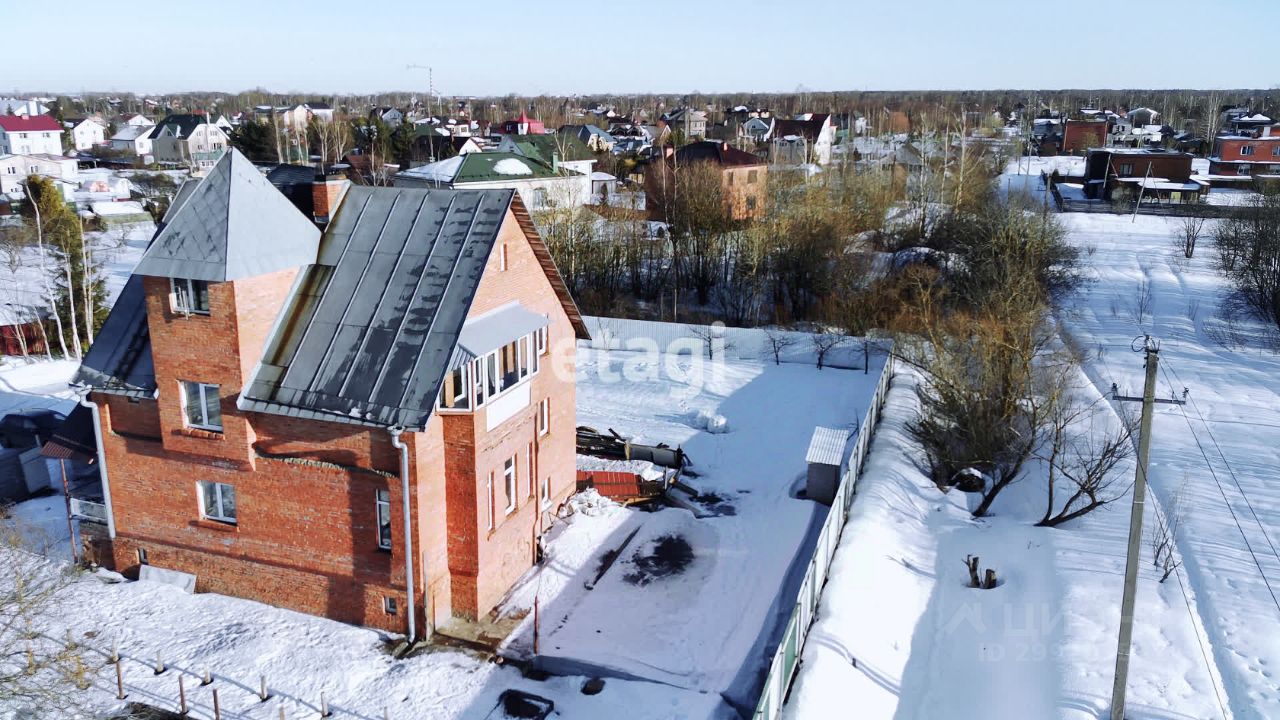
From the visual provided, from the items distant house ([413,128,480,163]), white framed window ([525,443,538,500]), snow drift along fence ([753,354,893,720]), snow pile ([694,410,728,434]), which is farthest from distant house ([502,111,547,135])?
white framed window ([525,443,538,500])

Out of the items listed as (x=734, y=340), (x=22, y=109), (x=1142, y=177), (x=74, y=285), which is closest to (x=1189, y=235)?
(x=1142, y=177)

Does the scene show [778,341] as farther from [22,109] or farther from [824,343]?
[22,109]

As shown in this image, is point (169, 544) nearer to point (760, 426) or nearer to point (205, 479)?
point (205, 479)

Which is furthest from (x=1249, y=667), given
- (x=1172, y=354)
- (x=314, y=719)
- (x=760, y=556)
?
(x=1172, y=354)

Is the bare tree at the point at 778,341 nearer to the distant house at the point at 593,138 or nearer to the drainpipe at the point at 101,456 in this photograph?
the drainpipe at the point at 101,456

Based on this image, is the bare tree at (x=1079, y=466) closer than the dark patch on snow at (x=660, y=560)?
No

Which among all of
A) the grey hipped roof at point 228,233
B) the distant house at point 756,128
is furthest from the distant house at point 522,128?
the grey hipped roof at point 228,233
